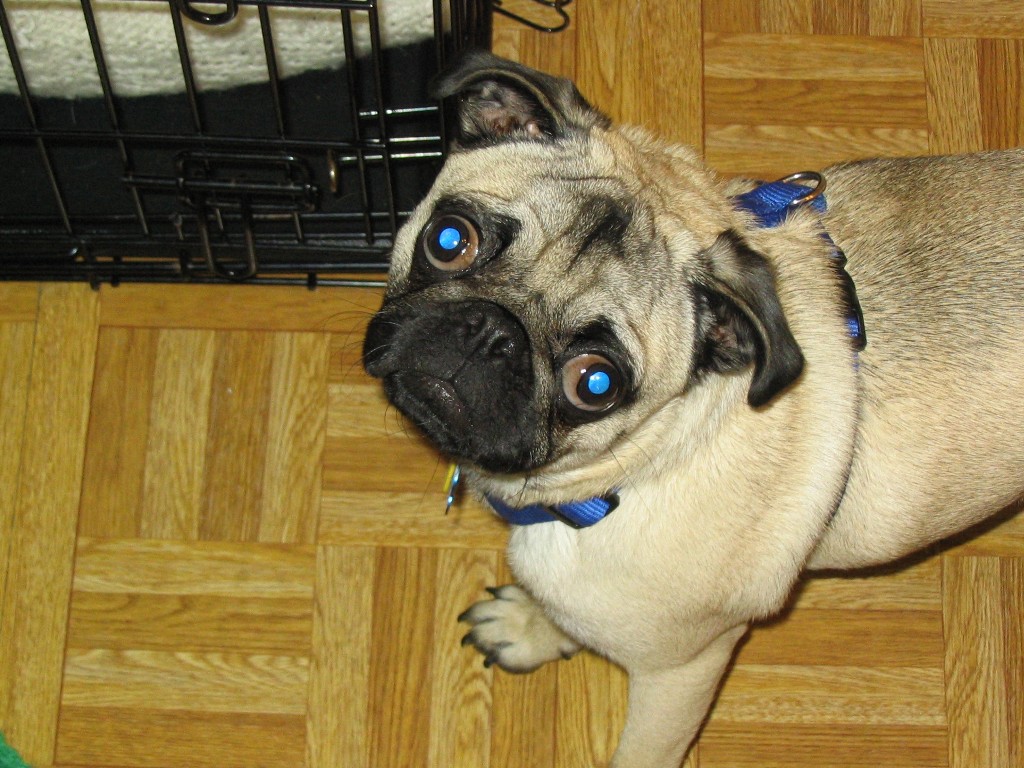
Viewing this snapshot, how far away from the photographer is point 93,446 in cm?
316

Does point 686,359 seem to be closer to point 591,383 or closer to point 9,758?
point 591,383

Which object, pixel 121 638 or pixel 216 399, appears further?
pixel 216 399

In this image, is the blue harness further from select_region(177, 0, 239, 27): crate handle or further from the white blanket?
the white blanket

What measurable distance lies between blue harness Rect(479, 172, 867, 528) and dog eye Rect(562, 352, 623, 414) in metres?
0.30

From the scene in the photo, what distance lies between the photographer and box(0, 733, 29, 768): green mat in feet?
9.16

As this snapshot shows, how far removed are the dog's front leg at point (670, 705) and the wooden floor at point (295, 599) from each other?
370 millimetres

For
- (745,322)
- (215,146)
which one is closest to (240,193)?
(215,146)

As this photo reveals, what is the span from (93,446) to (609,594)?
5.95 ft

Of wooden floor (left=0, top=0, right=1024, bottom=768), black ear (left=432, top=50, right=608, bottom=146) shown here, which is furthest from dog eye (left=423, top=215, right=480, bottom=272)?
wooden floor (left=0, top=0, right=1024, bottom=768)

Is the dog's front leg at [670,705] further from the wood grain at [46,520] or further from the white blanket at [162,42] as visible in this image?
the white blanket at [162,42]

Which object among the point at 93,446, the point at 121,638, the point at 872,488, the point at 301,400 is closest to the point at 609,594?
the point at 872,488

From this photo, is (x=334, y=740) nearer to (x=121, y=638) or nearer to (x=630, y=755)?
(x=121, y=638)

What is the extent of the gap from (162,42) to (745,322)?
2066 millimetres

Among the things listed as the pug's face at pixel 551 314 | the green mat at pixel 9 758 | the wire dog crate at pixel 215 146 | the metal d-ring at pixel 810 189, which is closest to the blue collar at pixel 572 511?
the pug's face at pixel 551 314
